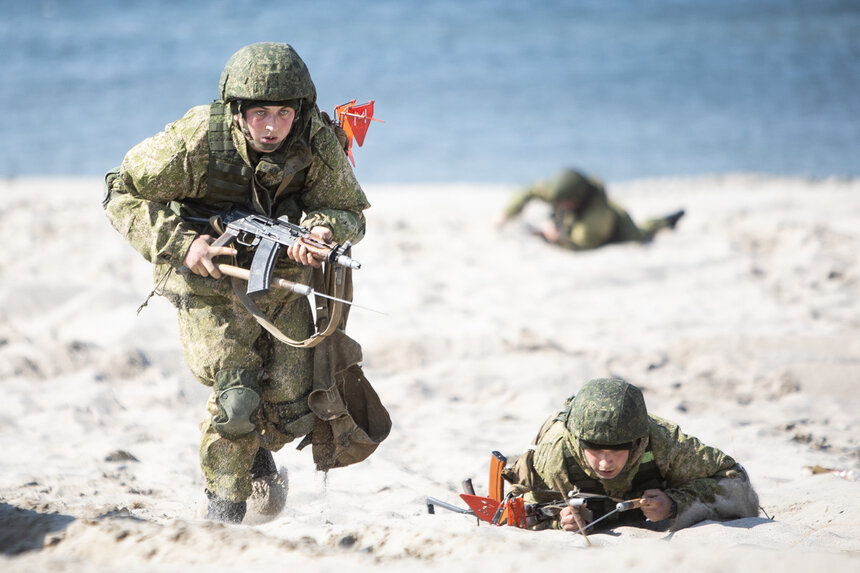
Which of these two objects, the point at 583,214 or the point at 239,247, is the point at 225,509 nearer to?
the point at 239,247

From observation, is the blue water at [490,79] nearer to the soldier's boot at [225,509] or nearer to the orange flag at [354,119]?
the orange flag at [354,119]

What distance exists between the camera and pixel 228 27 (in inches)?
1235

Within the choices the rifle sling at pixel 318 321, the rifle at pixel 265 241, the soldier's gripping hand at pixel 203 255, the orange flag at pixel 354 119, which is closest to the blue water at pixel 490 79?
the orange flag at pixel 354 119

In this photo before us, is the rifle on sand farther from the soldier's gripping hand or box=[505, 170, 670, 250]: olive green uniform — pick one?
box=[505, 170, 670, 250]: olive green uniform

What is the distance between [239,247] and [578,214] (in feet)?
21.7

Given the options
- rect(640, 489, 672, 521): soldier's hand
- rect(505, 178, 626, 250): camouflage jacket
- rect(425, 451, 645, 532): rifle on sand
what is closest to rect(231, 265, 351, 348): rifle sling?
rect(425, 451, 645, 532): rifle on sand

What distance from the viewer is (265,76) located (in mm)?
4039

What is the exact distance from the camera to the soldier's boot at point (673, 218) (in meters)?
10.9

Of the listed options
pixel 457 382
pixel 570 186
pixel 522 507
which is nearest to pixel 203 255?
pixel 522 507

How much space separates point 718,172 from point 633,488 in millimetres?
13196

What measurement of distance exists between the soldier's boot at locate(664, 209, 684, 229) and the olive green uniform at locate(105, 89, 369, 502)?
23.3 feet

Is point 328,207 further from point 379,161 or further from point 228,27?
point 228,27

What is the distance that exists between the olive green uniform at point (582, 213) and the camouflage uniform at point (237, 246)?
621 cm

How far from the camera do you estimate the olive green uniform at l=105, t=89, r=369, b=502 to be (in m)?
4.17
